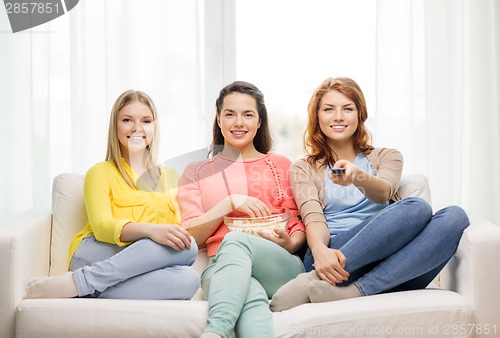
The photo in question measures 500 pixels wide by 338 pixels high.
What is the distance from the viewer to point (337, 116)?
2.19 meters

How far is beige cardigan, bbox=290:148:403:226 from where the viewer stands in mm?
2070

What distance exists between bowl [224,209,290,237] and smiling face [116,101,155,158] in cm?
40

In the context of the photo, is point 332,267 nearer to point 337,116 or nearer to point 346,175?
point 346,175

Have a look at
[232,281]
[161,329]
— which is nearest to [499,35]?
[232,281]

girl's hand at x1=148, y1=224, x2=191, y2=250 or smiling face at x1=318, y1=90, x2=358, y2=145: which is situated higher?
smiling face at x1=318, y1=90, x2=358, y2=145

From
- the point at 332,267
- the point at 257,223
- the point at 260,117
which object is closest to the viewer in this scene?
the point at 332,267

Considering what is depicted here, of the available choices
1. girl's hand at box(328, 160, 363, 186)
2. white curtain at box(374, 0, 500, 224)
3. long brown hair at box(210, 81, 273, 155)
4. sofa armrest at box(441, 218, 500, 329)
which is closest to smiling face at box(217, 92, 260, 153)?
long brown hair at box(210, 81, 273, 155)

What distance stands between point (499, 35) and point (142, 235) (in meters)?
1.76

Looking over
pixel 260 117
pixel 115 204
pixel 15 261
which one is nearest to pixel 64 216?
pixel 115 204

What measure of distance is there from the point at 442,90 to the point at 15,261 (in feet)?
6.03

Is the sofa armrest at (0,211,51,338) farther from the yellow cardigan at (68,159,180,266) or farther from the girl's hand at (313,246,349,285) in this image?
the girl's hand at (313,246,349,285)

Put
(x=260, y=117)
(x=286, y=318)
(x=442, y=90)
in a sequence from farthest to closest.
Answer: (x=442, y=90) → (x=260, y=117) → (x=286, y=318)

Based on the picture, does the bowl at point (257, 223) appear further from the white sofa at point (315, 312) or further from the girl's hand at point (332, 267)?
the white sofa at point (315, 312)

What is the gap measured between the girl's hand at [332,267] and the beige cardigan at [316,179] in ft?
0.66
